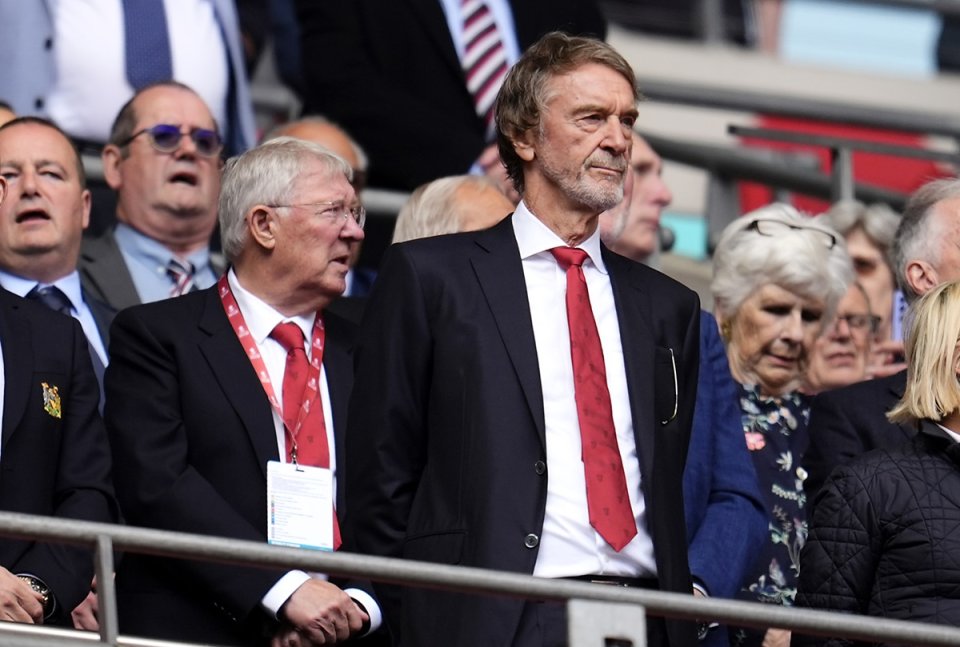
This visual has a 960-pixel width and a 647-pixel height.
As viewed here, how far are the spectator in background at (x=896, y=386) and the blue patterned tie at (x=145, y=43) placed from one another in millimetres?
2833

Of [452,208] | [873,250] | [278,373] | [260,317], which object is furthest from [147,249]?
[873,250]

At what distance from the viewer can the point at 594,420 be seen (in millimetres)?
4672

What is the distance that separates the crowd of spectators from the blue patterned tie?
2.55 feet

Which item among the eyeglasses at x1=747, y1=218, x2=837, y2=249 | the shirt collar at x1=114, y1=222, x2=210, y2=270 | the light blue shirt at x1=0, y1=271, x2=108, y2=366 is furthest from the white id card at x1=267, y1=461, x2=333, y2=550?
the eyeglasses at x1=747, y1=218, x2=837, y2=249

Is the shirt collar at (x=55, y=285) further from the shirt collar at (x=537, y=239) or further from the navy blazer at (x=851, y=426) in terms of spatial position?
the navy blazer at (x=851, y=426)

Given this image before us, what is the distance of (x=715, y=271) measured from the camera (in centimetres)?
647

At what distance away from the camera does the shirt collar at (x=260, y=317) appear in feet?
18.1

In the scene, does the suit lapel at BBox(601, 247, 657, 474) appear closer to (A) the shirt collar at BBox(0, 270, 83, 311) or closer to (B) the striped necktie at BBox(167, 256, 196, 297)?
(A) the shirt collar at BBox(0, 270, 83, 311)

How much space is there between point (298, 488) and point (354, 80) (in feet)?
9.85

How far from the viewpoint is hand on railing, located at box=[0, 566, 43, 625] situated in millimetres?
4766

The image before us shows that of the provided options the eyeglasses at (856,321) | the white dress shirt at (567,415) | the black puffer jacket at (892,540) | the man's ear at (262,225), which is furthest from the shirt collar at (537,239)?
the eyeglasses at (856,321)

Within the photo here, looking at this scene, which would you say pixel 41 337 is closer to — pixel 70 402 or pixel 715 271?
pixel 70 402

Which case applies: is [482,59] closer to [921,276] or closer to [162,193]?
[162,193]

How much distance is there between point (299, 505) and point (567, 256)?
2.97ft
